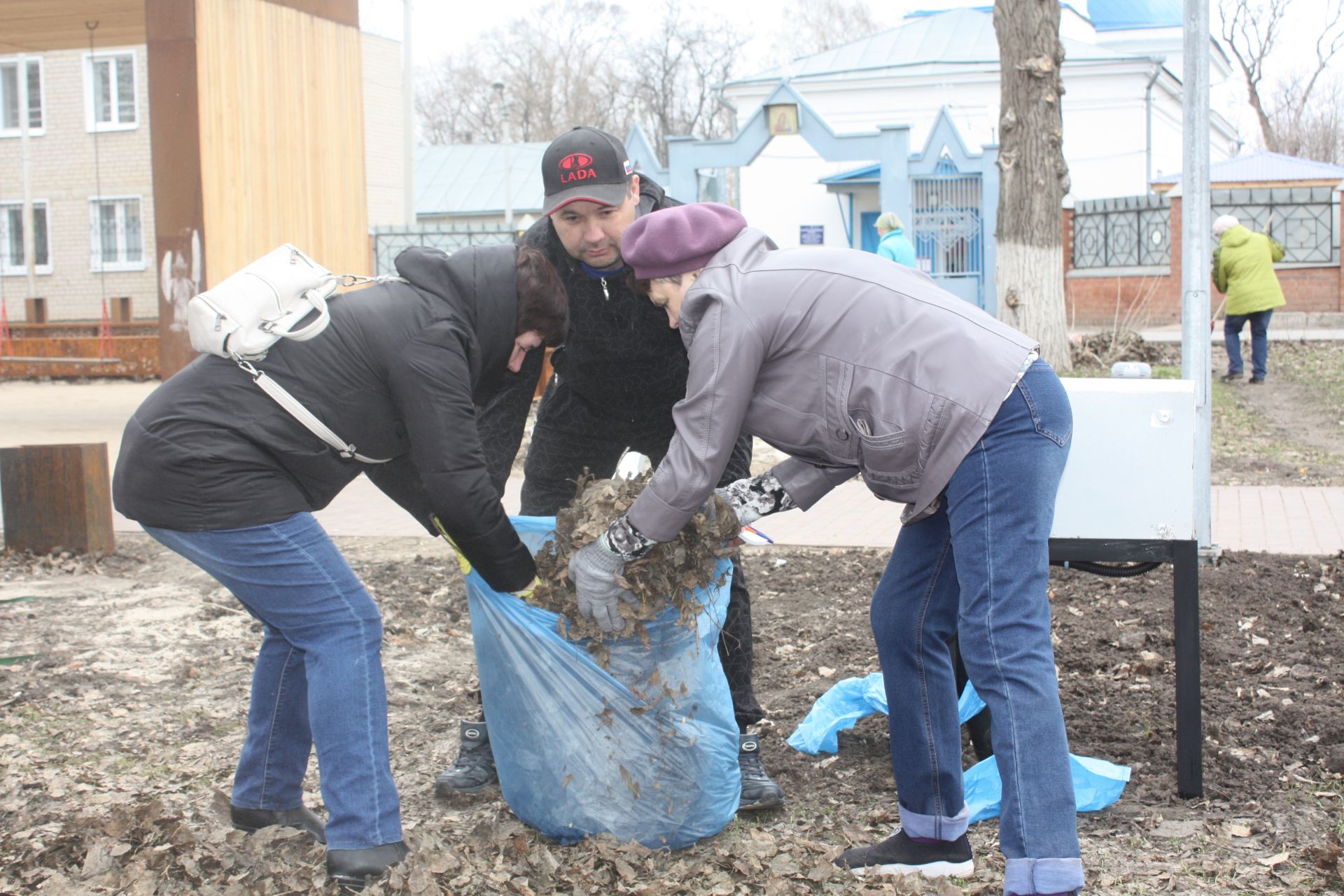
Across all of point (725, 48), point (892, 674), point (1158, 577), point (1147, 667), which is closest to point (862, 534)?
point (1158, 577)

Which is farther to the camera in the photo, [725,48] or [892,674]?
[725,48]

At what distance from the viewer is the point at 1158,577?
190 inches

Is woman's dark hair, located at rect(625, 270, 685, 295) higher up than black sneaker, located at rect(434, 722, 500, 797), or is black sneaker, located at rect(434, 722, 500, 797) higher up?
woman's dark hair, located at rect(625, 270, 685, 295)

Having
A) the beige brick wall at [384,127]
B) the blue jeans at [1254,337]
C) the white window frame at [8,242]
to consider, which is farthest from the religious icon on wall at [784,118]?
the white window frame at [8,242]

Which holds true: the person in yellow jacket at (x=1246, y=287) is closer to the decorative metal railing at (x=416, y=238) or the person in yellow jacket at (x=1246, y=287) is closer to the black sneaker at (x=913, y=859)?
the decorative metal railing at (x=416, y=238)

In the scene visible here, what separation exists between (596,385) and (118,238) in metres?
30.8

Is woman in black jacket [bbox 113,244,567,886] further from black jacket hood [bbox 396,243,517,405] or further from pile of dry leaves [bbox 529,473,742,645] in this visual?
pile of dry leaves [bbox 529,473,742,645]

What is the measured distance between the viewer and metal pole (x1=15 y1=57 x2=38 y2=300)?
26.4 meters

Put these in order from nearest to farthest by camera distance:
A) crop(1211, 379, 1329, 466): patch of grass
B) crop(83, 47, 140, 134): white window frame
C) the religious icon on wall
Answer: crop(1211, 379, 1329, 466): patch of grass < the religious icon on wall < crop(83, 47, 140, 134): white window frame

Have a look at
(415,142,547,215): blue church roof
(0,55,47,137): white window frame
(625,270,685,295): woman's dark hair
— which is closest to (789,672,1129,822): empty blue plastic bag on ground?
(625,270,685,295): woman's dark hair

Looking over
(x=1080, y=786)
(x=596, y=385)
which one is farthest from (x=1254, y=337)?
(x=596, y=385)

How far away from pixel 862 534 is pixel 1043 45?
620 centimetres

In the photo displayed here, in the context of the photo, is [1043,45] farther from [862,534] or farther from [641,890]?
[641,890]

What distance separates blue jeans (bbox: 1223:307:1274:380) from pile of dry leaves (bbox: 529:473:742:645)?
35.9ft
